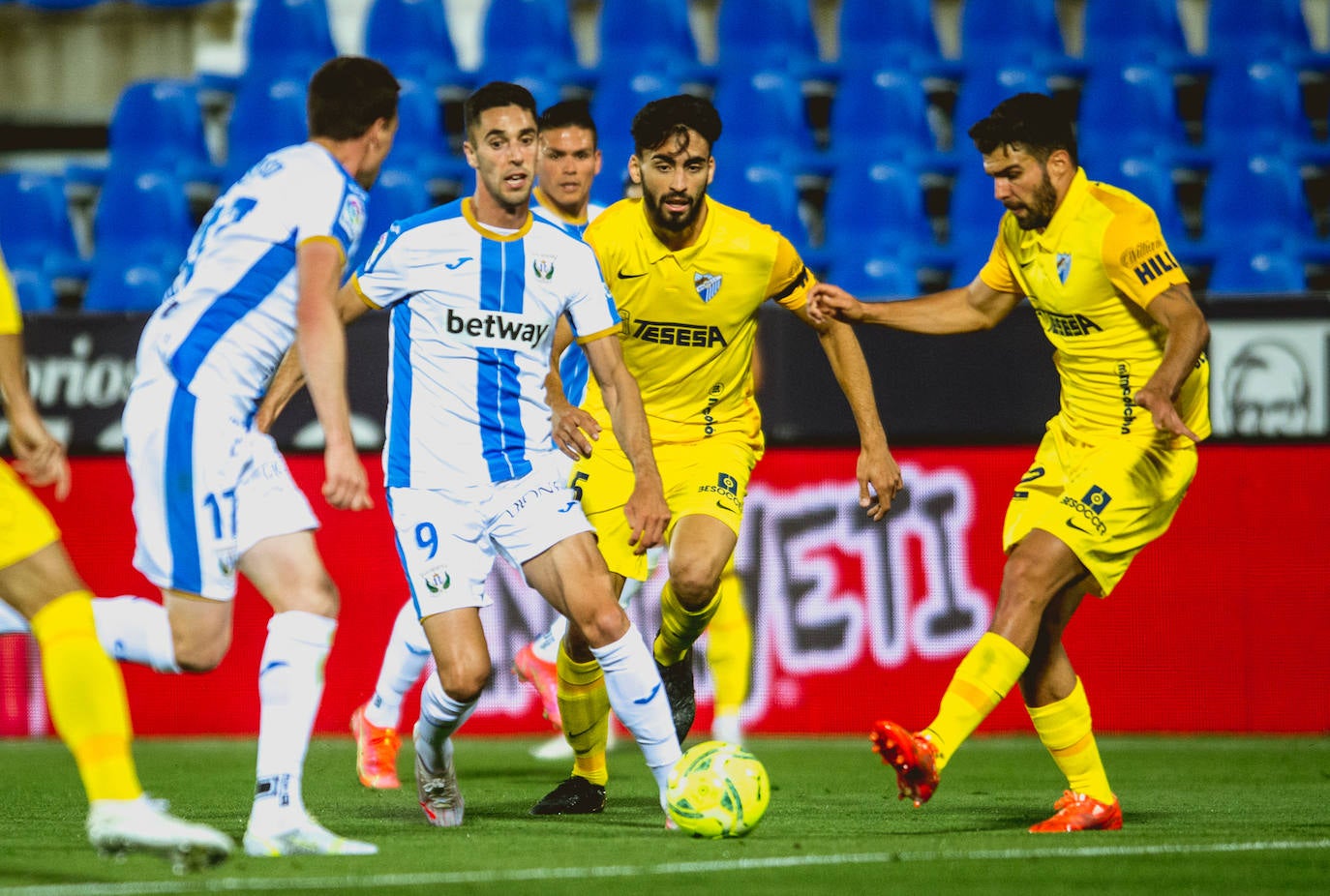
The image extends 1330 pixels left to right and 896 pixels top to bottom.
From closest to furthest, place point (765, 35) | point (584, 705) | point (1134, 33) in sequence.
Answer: point (584, 705) → point (1134, 33) → point (765, 35)

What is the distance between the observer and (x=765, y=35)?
1138 cm

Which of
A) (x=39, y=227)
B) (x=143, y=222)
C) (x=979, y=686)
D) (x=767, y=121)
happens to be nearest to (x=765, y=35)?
(x=767, y=121)

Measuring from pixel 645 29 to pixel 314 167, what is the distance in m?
7.20

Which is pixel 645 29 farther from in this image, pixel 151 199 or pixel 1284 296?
pixel 1284 296

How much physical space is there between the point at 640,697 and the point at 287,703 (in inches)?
40.5

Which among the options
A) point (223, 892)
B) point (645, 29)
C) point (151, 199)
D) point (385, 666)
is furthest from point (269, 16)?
point (223, 892)

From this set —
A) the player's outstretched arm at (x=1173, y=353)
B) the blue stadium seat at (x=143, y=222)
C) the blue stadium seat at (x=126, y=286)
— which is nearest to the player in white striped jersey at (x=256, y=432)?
the player's outstretched arm at (x=1173, y=353)

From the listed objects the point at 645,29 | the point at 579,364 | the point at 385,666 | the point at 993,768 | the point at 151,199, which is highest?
the point at 645,29

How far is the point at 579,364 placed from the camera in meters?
7.02

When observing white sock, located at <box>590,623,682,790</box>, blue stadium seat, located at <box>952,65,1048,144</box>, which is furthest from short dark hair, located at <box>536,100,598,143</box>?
blue stadium seat, located at <box>952,65,1048,144</box>

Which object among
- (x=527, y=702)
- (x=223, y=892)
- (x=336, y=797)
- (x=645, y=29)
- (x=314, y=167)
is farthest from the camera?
(x=645, y=29)

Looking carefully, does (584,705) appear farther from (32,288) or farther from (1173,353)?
(32,288)

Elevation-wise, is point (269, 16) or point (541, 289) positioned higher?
point (269, 16)

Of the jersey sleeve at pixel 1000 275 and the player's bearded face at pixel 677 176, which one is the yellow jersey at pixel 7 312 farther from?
the jersey sleeve at pixel 1000 275
